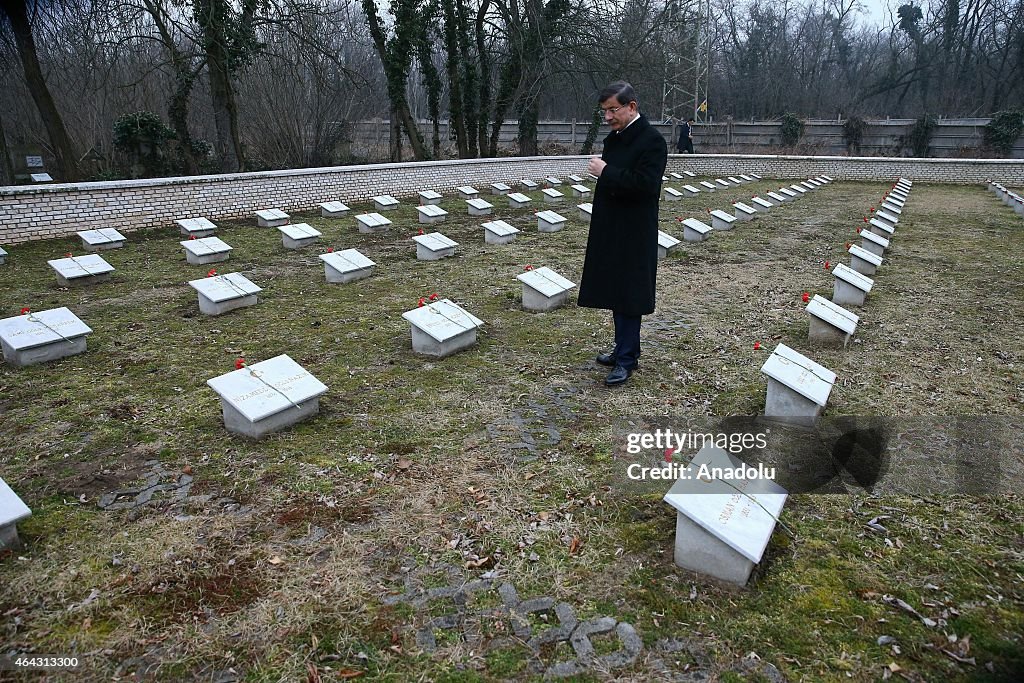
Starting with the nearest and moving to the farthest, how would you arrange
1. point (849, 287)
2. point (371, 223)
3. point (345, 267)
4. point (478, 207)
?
point (849, 287)
point (345, 267)
point (371, 223)
point (478, 207)

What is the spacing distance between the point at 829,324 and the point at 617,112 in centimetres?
306

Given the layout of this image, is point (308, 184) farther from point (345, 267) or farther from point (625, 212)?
point (625, 212)

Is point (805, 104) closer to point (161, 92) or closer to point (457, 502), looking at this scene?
point (161, 92)

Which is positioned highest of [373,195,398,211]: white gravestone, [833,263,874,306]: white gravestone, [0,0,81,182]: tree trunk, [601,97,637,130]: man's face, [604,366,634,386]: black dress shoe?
Result: [0,0,81,182]: tree trunk

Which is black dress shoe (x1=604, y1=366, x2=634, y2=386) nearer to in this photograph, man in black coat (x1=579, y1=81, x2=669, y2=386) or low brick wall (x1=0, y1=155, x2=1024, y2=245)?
man in black coat (x1=579, y1=81, x2=669, y2=386)

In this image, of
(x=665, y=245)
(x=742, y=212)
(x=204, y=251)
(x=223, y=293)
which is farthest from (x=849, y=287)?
(x=204, y=251)

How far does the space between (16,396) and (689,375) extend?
533cm

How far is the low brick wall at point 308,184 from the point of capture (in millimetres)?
10594

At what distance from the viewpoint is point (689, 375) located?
207 inches

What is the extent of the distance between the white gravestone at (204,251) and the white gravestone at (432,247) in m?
2.91

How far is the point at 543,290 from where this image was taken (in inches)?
269

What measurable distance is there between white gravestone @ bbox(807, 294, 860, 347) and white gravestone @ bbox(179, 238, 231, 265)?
811 centimetres

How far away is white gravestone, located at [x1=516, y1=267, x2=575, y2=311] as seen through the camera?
22.6ft

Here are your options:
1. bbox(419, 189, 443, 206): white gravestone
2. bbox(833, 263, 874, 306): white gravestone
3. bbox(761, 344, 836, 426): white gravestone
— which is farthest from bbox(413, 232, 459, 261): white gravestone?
bbox(761, 344, 836, 426): white gravestone
